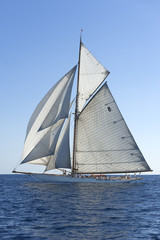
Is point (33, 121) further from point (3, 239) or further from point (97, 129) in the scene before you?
point (3, 239)

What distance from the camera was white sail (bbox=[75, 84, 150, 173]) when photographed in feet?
144

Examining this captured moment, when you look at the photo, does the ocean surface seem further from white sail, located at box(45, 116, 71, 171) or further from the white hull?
the white hull

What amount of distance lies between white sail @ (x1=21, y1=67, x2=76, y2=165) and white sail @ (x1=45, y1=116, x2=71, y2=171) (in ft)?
3.82

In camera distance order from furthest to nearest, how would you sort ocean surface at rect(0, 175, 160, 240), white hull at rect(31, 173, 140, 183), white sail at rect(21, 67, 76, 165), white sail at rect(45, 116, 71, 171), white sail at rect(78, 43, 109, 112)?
white sail at rect(78, 43, 109, 112)
white hull at rect(31, 173, 140, 183)
white sail at rect(45, 116, 71, 171)
white sail at rect(21, 67, 76, 165)
ocean surface at rect(0, 175, 160, 240)

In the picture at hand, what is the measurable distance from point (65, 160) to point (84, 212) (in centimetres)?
2375

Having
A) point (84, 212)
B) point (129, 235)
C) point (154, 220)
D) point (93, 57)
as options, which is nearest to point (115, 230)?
point (129, 235)

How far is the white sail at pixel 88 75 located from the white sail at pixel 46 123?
4.41 metres

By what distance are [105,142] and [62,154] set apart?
6.86 m

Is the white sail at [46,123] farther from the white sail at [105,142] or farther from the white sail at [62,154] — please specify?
the white sail at [105,142]

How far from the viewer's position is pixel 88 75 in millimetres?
47500

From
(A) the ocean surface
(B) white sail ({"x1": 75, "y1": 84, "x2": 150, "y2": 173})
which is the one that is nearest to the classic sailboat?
(B) white sail ({"x1": 75, "y1": 84, "x2": 150, "y2": 173})

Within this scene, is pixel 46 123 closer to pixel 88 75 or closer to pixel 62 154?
pixel 62 154

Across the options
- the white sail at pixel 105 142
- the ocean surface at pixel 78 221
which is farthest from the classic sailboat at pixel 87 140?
the ocean surface at pixel 78 221

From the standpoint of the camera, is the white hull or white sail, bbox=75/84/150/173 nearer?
→ white sail, bbox=75/84/150/173
